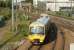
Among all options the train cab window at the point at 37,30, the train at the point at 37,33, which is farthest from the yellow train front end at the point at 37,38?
the train cab window at the point at 37,30

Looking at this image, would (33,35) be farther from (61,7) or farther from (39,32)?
(61,7)

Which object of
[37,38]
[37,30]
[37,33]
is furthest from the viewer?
[37,30]

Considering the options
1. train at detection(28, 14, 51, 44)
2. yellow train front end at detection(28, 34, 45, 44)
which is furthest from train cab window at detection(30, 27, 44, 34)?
yellow train front end at detection(28, 34, 45, 44)

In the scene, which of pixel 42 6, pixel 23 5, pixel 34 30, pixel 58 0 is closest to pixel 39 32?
pixel 34 30

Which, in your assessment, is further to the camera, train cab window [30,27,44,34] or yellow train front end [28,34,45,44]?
train cab window [30,27,44,34]

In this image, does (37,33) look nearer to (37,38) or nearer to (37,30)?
(37,30)

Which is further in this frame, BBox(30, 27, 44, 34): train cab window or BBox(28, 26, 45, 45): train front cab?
BBox(30, 27, 44, 34): train cab window

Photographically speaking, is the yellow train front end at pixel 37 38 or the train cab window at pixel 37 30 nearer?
the yellow train front end at pixel 37 38

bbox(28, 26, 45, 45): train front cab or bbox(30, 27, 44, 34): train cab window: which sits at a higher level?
bbox(30, 27, 44, 34): train cab window

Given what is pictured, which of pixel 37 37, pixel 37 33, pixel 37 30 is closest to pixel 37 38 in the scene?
pixel 37 37

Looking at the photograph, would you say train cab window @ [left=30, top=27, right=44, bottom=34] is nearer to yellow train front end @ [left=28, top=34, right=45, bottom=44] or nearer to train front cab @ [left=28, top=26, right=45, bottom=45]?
train front cab @ [left=28, top=26, right=45, bottom=45]

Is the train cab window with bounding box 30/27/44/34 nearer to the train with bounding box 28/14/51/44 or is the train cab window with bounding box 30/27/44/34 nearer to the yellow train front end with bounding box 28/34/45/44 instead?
the train with bounding box 28/14/51/44

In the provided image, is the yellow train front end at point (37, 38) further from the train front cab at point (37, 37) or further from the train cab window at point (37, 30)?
the train cab window at point (37, 30)

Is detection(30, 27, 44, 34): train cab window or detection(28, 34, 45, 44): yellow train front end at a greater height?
detection(30, 27, 44, 34): train cab window
